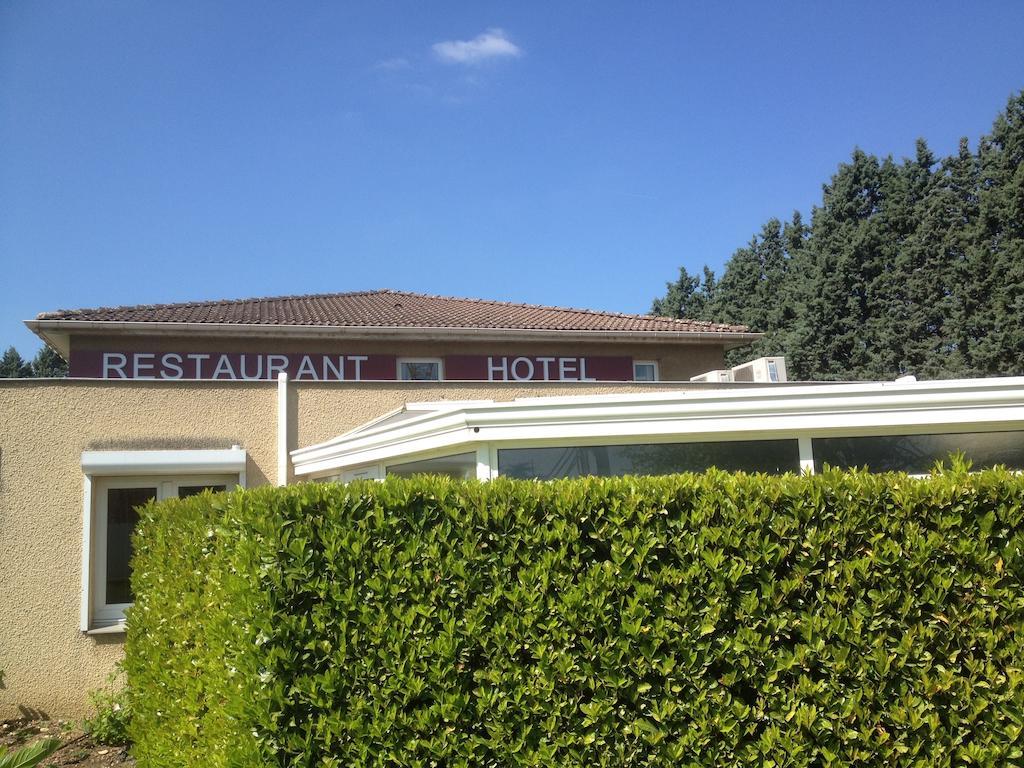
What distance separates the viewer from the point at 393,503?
14.5 ft

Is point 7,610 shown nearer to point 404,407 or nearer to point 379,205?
point 404,407

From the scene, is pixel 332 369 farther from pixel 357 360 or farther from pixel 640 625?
pixel 640 625

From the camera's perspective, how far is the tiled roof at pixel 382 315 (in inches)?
650

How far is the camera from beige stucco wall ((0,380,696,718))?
9141 mm

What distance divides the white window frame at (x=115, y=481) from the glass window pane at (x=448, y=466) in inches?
130

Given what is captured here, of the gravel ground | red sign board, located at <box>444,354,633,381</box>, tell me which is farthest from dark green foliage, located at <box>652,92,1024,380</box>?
the gravel ground

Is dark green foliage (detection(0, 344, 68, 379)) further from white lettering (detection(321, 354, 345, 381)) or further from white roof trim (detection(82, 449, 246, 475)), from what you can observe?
white roof trim (detection(82, 449, 246, 475))

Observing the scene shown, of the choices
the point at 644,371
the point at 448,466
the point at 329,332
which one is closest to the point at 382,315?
the point at 329,332

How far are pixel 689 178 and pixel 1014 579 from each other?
2089 centimetres

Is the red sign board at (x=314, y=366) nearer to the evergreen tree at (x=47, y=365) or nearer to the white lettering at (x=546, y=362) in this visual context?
the white lettering at (x=546, y=362)

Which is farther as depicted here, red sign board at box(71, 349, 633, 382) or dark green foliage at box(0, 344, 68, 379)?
dark green foliage at box(0, 344, 68, 379)

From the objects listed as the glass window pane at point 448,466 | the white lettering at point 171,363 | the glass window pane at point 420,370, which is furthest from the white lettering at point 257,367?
the glass window pane at point 448,466

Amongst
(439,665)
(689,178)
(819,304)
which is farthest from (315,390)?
(819,304)

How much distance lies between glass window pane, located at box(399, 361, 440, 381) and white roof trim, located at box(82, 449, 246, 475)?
718cm
